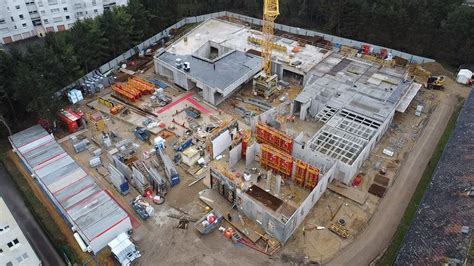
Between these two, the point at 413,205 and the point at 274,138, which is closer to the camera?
the point at 413,205

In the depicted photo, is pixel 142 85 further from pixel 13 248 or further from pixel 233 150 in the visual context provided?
pixel 13 248

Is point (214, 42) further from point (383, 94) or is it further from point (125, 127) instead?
point (383, 94)

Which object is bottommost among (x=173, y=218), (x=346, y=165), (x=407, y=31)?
(x=173, y=218)

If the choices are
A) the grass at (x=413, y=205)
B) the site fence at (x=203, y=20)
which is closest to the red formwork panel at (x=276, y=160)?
the grass at (x=413, y=205)

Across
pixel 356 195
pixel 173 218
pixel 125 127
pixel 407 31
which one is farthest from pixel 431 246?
pixel 407 31

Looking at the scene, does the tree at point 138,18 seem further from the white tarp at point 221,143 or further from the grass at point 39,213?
the white tarp at point 221,143

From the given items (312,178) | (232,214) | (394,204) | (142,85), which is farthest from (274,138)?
(142,85)
